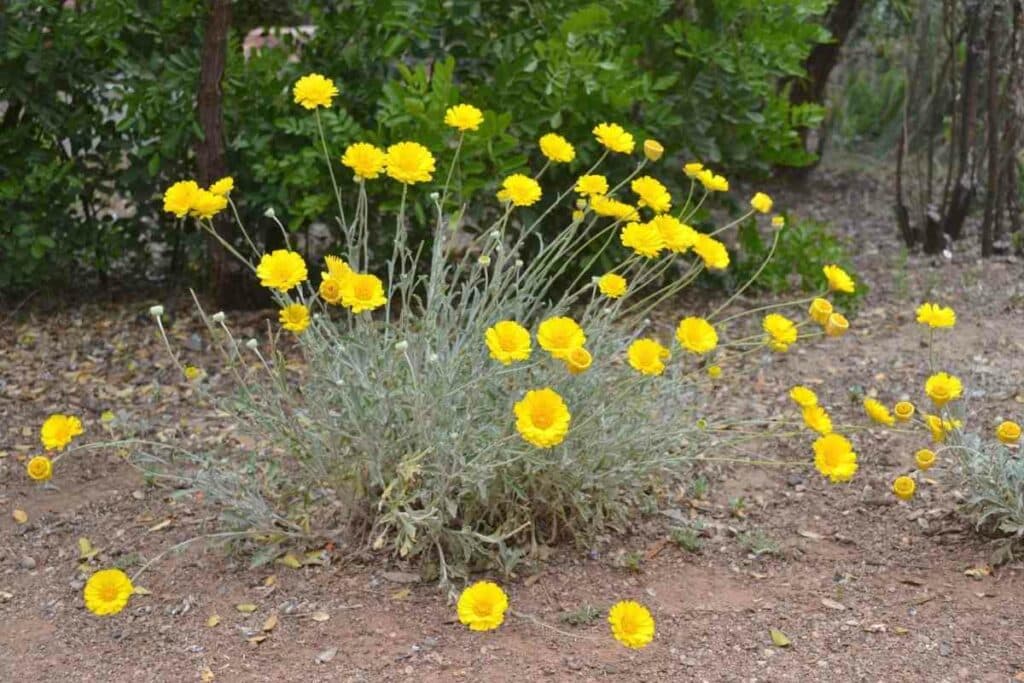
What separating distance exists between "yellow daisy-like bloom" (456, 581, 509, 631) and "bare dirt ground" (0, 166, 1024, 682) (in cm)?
25

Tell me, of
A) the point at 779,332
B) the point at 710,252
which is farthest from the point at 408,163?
the point at 779,332

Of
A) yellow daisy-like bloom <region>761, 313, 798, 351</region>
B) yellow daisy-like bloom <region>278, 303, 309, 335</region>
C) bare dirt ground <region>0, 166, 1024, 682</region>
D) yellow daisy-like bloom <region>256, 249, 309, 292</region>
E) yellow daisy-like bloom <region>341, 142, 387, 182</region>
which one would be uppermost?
yellow daisy-like bloom <region>341, 142, 387, 182</region>

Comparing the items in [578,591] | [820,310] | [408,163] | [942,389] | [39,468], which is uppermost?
[408,163]

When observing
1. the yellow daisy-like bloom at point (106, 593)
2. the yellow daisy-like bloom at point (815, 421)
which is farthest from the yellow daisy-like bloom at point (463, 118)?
the yellow daisy-like bloom at point (106, 593)

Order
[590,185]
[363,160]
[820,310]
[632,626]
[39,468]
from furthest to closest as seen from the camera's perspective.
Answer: [590,185] < [363,160] < [820,310] < [39,468] < [632,626]

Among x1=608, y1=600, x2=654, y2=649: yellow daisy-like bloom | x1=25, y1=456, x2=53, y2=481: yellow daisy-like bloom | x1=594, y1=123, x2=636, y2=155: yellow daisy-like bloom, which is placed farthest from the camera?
x1=594, y1=123, x2=636, y2=155: yellow daisy-like bloom

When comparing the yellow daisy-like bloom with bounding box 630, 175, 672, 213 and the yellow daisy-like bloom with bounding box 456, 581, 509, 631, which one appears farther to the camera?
the yellow daisy-like bloom with bounding box 630, 175, 672, 213

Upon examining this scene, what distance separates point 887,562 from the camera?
311 centimetres

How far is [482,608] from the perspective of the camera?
2.46 meters

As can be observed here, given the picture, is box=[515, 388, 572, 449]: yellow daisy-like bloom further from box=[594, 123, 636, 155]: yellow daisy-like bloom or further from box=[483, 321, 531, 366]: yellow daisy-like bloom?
box=[594, 123, 636, 155]: yellow daisy-like bloom

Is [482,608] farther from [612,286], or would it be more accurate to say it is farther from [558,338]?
[612,286]

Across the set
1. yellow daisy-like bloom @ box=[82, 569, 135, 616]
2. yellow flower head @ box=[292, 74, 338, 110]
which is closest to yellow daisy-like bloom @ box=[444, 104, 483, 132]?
yellow flower head @ box=[292, 74, 338, 110]

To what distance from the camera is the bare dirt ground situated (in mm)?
2705

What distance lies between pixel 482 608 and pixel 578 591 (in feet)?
1.81
